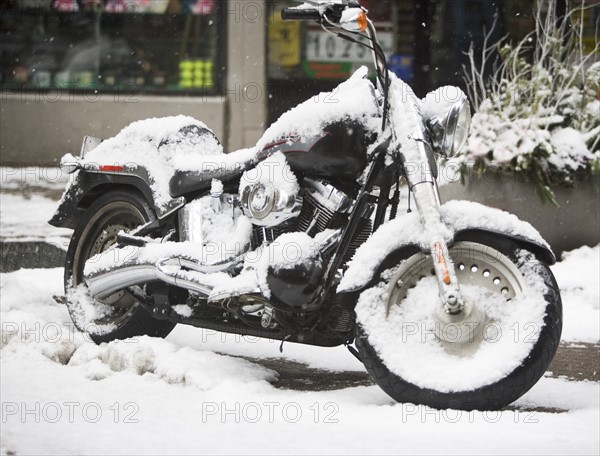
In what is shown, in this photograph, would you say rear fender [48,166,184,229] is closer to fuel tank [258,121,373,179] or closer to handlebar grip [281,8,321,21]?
fuel tank [258,121,373,179]

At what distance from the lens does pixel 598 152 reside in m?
8.16

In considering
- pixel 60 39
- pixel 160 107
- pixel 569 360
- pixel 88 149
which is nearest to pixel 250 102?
pixel 160 107

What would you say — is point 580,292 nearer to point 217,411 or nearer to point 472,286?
point 472,286

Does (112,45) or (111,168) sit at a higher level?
(112,45)

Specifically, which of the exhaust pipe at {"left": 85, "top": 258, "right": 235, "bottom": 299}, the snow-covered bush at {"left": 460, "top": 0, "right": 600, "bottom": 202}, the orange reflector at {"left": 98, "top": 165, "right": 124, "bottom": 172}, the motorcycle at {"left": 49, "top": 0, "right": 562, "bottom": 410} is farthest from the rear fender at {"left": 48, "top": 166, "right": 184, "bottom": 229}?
the snow-covered bush at {"left": 460, "top": 0, "right": 600, "bottom": 202}

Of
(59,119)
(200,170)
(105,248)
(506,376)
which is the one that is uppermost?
(59,119)

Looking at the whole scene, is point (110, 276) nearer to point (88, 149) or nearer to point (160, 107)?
point (88, 149)

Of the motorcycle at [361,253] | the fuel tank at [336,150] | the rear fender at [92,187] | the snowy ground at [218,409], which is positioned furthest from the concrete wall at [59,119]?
the fuel tank at [336,150]

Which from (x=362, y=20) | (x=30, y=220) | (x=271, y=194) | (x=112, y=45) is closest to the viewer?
(x=362, y=20)

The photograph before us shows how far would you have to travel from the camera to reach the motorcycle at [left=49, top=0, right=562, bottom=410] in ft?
14.4

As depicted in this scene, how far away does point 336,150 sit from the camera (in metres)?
4.78

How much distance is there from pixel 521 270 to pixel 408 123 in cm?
78

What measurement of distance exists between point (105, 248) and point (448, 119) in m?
2.34

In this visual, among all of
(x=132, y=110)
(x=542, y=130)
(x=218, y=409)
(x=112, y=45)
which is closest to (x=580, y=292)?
(x=542, y=130)
